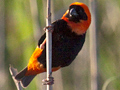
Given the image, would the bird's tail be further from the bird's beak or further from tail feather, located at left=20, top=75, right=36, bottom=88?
the bird's beak

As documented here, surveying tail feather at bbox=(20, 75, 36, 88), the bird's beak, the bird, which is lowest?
tail feather at bbox=(20, 75, 36, 88)

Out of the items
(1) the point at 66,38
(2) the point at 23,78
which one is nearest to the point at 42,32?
(2) the point at 23,78

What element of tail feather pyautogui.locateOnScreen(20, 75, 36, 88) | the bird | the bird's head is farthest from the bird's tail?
the bird's head

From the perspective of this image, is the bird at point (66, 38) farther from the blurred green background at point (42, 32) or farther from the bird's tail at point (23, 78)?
the blurred green background at point (42, 32)

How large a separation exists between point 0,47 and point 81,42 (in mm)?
998

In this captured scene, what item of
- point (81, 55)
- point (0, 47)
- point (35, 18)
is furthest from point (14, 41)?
point (81, 55)

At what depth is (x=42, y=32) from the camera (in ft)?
8.33

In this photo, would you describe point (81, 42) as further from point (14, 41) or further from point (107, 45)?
point (14, 41)

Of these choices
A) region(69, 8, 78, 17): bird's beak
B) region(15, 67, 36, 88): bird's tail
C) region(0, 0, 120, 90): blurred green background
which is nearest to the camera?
region(69, 8, 78, 17): bird's beak

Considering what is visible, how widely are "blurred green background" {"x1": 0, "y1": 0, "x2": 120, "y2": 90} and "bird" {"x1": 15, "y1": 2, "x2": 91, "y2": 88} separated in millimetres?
435

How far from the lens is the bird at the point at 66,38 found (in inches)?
75.7

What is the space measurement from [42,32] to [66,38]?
651 mm

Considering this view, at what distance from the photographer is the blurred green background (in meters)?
2.47

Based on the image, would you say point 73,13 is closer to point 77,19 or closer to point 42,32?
point 77,19
